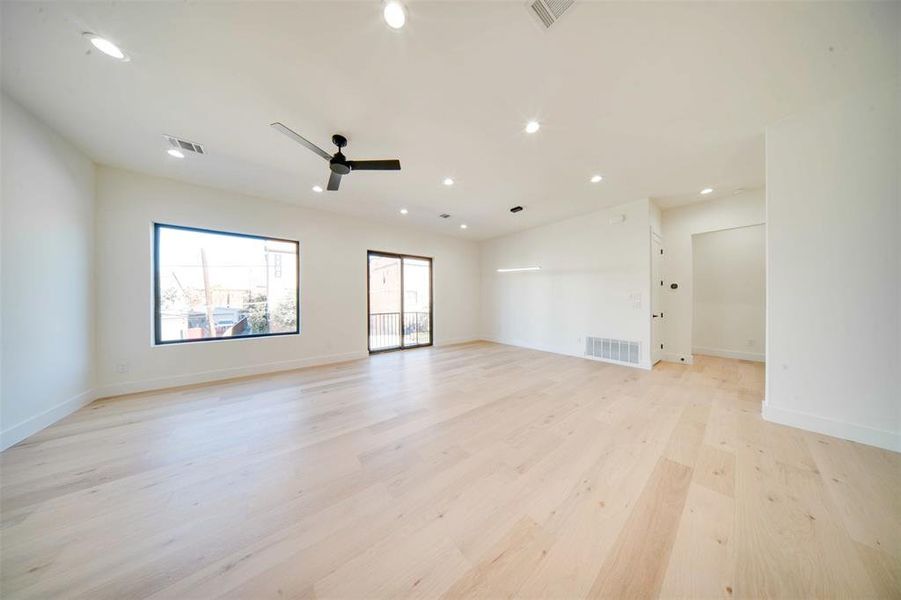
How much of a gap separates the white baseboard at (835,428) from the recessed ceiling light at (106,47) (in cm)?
597

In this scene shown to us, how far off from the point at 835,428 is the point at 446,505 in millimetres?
3401

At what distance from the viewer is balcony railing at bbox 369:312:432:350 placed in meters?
6.07

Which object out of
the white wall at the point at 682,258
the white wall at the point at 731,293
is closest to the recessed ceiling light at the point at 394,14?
the white wall at the point at 682,258

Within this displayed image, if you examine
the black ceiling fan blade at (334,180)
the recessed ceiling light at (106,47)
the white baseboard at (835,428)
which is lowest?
the white baseboard at (835,428)

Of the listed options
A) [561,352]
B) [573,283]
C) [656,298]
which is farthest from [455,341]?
[656,298]

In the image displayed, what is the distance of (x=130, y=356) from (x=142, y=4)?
12.6 feet

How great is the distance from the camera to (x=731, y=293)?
16.4ft

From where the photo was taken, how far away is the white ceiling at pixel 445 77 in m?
1.50

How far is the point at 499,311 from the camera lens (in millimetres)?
6609

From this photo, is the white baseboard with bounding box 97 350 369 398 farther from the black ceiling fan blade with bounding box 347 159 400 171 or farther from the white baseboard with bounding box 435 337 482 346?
the black ceiling fan blade with bounding box 347 159 400 171

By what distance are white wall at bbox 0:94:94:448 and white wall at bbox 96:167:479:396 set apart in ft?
0.58

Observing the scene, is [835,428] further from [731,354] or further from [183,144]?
[183,144]

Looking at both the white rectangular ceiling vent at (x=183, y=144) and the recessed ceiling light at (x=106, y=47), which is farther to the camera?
the white rectangular ceiling vent at (x=183, y=144)

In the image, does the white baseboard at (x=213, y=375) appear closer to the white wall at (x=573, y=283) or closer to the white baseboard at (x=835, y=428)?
the white wall at (x=573, y=283)
